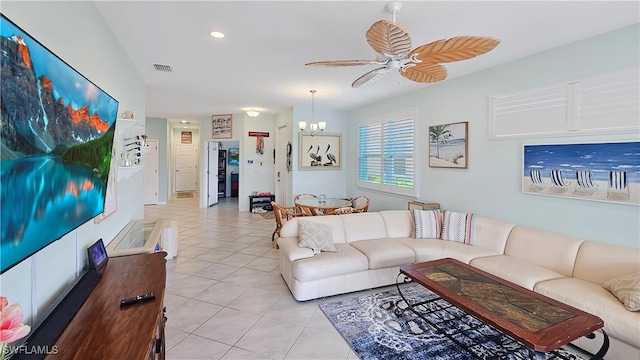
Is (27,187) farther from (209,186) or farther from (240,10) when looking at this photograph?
(209,186)

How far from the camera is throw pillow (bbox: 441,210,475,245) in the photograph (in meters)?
3.69

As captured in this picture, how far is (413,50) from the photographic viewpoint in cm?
218

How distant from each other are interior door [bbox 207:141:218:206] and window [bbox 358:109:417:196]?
484cm

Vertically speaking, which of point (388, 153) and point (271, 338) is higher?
point (388, 153)

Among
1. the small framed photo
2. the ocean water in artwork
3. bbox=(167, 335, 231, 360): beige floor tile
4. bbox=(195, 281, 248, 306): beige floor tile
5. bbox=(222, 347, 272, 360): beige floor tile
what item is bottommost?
bbox=(222, 347, 272, 360): beige floor tile

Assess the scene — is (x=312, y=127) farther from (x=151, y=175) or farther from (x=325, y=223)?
(x=151, y=175)

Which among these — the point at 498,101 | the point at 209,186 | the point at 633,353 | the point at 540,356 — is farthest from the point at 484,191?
the point at 209,186

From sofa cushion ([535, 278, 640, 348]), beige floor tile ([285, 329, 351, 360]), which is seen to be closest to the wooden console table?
beige floor tile ([285, 329, 351, 360])

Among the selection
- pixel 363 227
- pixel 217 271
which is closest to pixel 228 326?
pixel 217 271

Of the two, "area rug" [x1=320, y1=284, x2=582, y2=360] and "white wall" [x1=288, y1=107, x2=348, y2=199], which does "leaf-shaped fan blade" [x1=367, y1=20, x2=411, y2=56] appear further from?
"white wall" [x1=288, y1=107, x2=348, y2=199]

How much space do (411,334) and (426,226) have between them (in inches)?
66.5

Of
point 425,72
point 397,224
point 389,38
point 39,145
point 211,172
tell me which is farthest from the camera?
point 211,172

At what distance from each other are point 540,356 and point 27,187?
269cm

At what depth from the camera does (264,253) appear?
4629 mm
